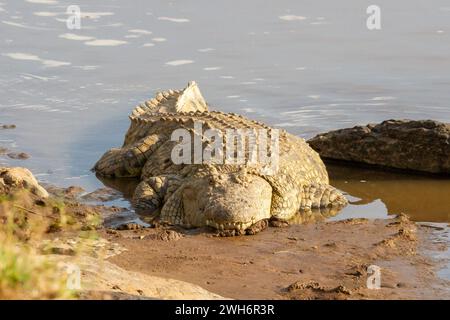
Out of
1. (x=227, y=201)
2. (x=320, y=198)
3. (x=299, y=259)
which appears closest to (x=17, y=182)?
(x=227, y=201)

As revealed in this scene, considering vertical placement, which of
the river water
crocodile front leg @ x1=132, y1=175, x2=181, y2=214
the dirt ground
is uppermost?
the river water

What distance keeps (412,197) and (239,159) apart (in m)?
2.19

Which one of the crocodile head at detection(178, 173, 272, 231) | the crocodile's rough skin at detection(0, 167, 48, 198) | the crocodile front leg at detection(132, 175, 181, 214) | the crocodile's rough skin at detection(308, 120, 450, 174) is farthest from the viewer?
the crocodile's rough skin at detection(308, 120, 450, 174)

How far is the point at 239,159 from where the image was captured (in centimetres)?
1009

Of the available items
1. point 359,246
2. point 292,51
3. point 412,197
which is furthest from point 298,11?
point 359,246

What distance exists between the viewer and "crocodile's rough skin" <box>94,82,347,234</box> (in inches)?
367

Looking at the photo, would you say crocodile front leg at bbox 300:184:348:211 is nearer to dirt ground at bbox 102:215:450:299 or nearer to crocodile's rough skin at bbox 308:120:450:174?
dirt ground at bbox 102:215:450:299

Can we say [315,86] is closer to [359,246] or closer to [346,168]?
[346,168]

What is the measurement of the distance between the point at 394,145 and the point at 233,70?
498 cm

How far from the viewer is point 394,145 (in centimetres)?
1165

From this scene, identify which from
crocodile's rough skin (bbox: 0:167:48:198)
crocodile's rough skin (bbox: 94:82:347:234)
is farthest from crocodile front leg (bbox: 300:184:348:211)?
crocodile's rough skin (bbox: 0:167:48:198)

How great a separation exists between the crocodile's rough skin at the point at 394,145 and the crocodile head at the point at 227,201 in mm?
2427

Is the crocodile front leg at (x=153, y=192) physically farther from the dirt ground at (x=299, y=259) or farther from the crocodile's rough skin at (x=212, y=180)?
the dirt ground at (x=299, y=259)
